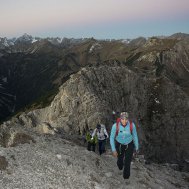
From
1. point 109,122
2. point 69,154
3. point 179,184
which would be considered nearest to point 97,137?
point 69,154

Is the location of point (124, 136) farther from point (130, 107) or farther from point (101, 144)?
point (130, 107)

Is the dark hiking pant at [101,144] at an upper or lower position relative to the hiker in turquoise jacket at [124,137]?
lower

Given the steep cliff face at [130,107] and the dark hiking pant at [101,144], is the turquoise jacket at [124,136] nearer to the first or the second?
the dark hiking pant at [101,144]

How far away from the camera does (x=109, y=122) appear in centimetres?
7094

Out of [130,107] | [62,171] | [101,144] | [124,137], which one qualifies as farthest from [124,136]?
[130,107]

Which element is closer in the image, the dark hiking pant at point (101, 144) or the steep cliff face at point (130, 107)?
the dark hiking pant at point (101, 144)

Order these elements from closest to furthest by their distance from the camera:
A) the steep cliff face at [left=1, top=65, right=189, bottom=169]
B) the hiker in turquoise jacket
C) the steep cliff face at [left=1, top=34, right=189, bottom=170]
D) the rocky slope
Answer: the hiker in turquoise jacket → the rocky slope → the steep cliff face at [left=1, top=34, right=189, bottom=170] → the steep cliff face at [left=1, top=65, right=189, bottom=169]

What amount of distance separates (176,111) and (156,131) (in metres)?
11.4

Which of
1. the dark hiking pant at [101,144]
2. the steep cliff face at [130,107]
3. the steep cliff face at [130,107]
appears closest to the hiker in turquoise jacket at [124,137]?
the dark hiking pant at [101,144]

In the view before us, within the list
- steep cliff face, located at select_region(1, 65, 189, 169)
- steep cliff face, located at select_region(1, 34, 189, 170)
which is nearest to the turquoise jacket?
steep cliff face, located at select_region(1, 34, 189, 170)

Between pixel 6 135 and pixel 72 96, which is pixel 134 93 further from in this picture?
pixel 6 135

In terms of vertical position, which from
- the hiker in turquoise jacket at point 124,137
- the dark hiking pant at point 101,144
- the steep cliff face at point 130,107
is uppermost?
the hiker in turquoise jacket at point 124,137

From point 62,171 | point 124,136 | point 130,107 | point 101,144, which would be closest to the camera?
point 124,136

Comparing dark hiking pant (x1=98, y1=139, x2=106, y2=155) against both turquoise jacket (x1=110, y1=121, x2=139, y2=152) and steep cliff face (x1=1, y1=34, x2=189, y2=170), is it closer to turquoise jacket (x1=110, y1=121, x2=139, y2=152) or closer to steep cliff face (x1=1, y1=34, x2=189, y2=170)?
turquoise jacket (x1=110, y1=121, x2=139, y2=152)
